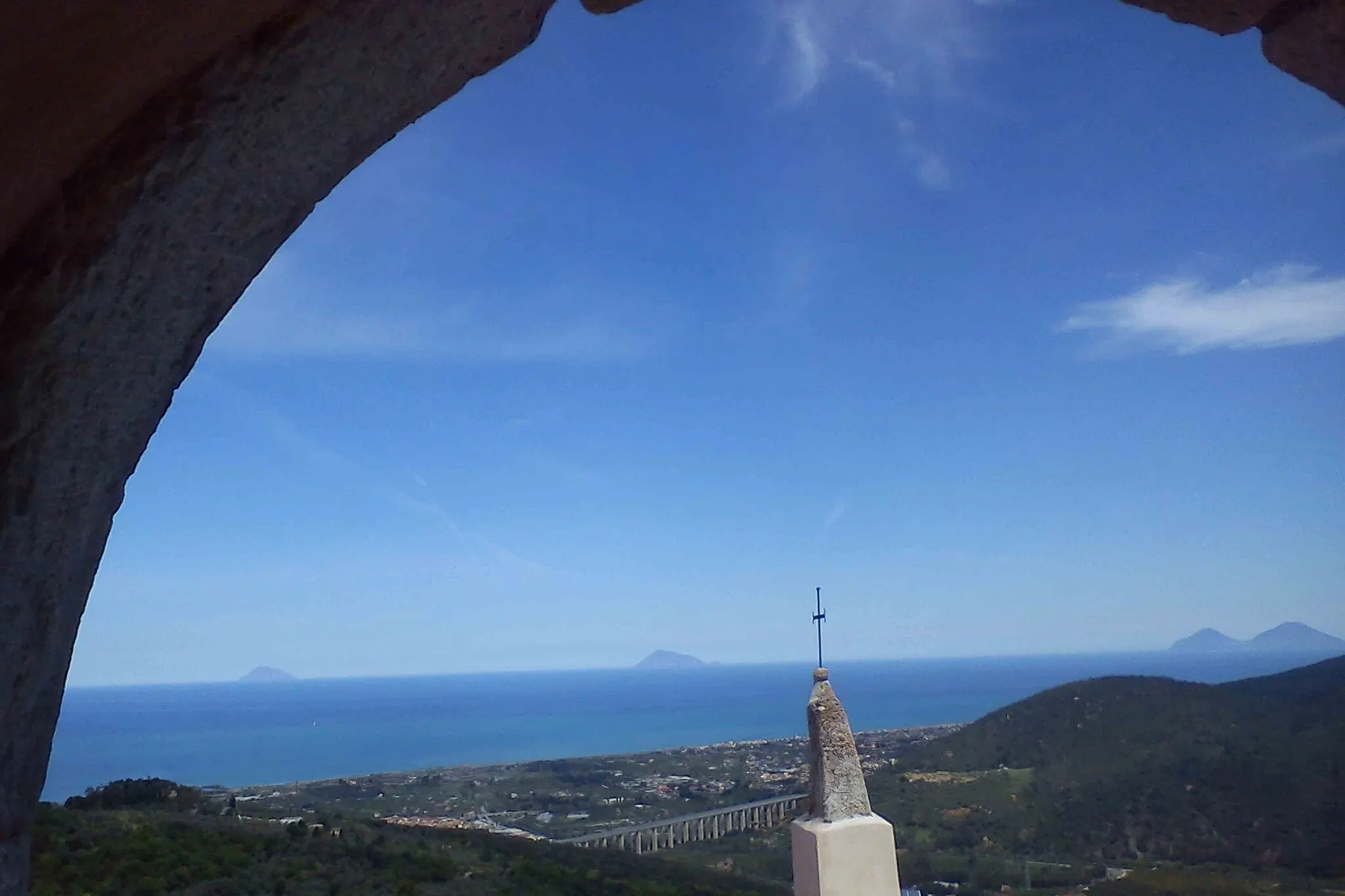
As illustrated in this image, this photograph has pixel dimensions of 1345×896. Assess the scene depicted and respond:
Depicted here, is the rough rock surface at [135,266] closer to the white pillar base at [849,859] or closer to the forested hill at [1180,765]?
the white pillar base at [849,859]

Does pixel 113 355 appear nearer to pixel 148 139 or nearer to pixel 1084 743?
A: pixel 148 139

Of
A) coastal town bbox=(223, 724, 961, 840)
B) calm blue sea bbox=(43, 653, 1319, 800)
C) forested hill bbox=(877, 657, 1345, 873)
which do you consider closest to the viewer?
forested hill bbox=(877, 657, 1345, 873)

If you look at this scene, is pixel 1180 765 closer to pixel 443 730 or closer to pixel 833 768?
pixel 833 768

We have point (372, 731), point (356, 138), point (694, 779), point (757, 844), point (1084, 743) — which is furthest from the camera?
point (372, 731)

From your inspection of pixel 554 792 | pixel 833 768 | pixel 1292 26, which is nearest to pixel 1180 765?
Answer: pixel 554 792

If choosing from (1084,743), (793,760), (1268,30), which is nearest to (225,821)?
(1268,30)

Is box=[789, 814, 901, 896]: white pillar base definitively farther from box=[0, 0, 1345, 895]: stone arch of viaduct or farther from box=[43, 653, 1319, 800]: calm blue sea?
box=[43, 653, 1319, 800]: calm blue sea

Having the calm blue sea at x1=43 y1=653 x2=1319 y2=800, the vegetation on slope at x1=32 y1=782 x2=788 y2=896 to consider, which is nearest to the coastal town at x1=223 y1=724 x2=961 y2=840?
the vegetation on slope at x1=32 y1=782 x2=788 y2=896
